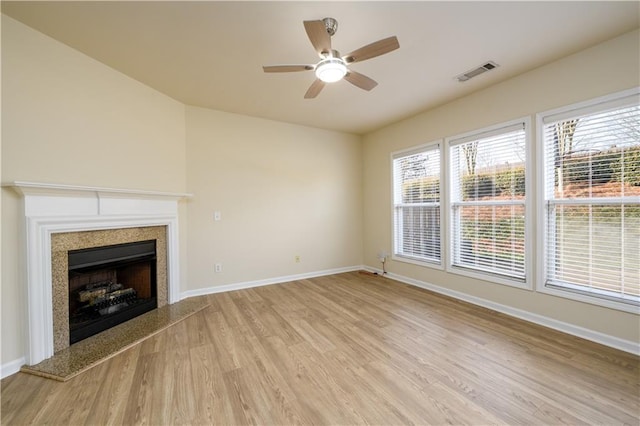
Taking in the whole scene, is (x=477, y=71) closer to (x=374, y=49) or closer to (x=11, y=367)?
(x=374, y=49)

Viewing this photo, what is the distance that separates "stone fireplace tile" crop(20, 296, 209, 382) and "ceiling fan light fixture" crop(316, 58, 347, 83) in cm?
291

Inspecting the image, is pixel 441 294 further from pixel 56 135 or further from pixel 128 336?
pixel 56 135

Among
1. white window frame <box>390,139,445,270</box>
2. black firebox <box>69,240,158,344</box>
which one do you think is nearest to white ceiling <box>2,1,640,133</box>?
white window frame <box>390,139,445,270</box>

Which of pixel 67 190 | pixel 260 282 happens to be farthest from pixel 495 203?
pixel 67 190

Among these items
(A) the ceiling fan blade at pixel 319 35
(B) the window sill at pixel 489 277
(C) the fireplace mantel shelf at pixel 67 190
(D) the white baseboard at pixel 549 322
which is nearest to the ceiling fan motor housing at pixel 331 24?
(A) the ceiling fan blade at pixel 319 35

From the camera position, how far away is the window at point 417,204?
394cm

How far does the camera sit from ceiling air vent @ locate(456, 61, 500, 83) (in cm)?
267

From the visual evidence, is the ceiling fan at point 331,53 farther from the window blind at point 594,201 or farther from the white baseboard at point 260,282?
the white baseboard at point 260,282

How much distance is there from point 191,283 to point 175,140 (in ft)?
6.59

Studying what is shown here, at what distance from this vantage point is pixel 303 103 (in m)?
3.60

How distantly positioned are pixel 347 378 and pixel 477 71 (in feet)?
10.8

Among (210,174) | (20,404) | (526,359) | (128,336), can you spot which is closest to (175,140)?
(210,174)

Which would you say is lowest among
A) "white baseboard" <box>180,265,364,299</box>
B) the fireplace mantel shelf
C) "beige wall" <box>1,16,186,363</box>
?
"white baseboard" <box>180,265,364,299</box>

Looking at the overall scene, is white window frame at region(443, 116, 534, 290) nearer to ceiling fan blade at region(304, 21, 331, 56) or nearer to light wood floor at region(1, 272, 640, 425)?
light wood floor at region(1, 272, 640, 425)
